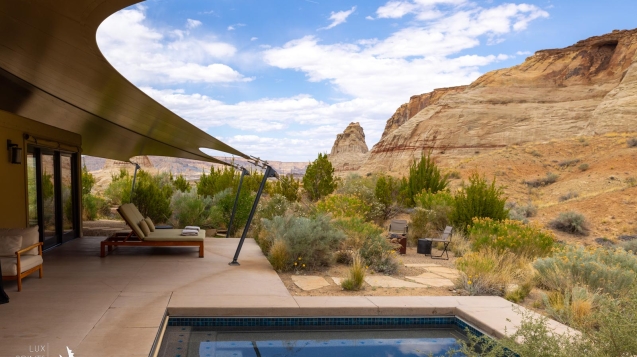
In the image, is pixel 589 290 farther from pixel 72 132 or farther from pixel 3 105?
pixel 72 132

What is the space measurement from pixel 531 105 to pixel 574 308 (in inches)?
1540

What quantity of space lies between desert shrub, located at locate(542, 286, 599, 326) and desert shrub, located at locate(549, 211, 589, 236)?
1001 centimetres

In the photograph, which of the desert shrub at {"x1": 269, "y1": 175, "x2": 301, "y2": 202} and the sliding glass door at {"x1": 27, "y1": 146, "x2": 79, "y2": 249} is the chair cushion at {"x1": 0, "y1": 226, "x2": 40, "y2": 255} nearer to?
the sliding glass door at {"x1": 27, "y1": 146, "x2": 79, "y2": 249}

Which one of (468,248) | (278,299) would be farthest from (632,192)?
(278,299)

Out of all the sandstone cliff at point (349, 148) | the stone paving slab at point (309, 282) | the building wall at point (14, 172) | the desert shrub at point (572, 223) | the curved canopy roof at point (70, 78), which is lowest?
the desert shrub at point (572, 223)

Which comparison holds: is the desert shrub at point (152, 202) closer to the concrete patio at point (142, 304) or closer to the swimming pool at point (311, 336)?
the concrete patio at point (142, 304)

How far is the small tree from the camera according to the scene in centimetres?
1652

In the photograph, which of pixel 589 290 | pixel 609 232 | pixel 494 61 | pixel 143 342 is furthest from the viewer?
pixel 494 61

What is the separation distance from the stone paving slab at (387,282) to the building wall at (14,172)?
538 centimetres

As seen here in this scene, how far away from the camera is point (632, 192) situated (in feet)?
58.2

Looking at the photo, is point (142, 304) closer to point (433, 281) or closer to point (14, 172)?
point (433, 281)

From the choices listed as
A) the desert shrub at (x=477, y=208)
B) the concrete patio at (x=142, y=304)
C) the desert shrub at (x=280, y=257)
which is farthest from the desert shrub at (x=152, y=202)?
the desert shrub at (x=477, y=208)

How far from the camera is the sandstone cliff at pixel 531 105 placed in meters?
36.4

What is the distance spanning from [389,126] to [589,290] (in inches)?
2400
